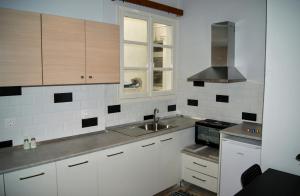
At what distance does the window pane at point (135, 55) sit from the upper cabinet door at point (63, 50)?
0.94 metres

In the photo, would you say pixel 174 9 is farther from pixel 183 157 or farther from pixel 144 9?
pixel 183 157

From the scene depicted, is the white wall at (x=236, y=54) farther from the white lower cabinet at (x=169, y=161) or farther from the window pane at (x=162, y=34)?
the white lower cabinet at (x=169, y=161)

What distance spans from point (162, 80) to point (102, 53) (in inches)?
57.9

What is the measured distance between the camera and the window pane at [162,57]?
3656 millimetres

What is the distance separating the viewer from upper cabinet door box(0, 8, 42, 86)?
75.5 inches

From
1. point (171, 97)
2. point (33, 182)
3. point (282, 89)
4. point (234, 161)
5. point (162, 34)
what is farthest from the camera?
point (171, 97)

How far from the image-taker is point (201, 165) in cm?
317

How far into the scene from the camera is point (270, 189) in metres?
1.74

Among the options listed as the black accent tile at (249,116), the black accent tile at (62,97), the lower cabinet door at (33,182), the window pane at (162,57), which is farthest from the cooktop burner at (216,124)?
the lower cabinet door at (33,182)

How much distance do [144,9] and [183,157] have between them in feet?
7.01

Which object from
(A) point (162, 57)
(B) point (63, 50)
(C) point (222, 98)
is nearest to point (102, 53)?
(B) point (63, 50)

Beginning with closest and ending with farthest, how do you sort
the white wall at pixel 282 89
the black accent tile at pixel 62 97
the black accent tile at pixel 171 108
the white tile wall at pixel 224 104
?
the white wall at pixel 282 89
the black accent tile at pixel 62 97
the white tile wall at pixel 224 104
the black accent tile at pixel 171 108

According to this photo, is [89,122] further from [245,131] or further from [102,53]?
[245,131]

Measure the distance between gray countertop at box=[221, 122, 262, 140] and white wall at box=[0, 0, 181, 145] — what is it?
4.47 feet
